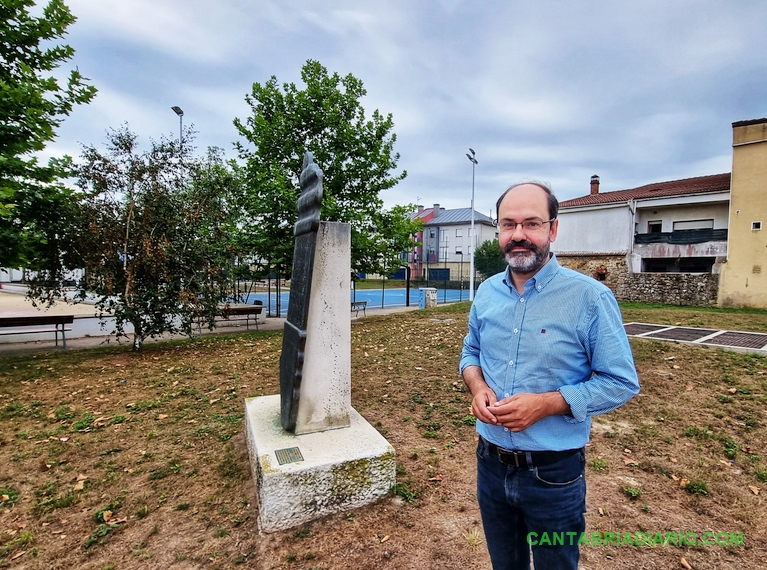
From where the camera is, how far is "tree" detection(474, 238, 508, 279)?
3669cm

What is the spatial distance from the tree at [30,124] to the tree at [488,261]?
105ft

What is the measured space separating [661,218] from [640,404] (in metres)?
24.5

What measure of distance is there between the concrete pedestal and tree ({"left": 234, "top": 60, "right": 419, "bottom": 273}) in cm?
894

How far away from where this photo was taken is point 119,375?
6473mm

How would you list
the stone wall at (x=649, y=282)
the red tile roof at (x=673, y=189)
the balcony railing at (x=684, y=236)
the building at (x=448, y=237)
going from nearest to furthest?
the stone wall at (x=649, y=282)
the balcony railing at (x=684, y=236)
the red tile roof at (x=673, y=189)
the building at (x=448, y=237)

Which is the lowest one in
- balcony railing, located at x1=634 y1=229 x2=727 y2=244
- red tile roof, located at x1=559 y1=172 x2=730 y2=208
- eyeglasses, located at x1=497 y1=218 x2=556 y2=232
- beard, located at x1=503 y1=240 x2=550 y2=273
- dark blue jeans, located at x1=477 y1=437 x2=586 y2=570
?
dark blue jeans, located at x1=477 y1=437 x2=586 y2=570

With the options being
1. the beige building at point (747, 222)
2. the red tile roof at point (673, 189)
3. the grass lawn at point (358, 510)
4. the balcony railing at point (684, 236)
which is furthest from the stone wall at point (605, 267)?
the grass lawn at point (358, 510)

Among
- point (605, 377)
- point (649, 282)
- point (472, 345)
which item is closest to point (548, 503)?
point (605, 377)

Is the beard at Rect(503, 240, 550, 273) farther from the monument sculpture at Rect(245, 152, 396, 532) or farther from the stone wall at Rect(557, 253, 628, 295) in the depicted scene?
the stone wall at Rect(557, 253, 628, 295)

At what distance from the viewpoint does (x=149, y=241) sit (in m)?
7.57

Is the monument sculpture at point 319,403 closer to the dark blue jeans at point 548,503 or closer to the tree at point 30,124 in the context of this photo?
the dark blue jeans at point 548,503

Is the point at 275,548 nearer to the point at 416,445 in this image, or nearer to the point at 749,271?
the point at 416,445

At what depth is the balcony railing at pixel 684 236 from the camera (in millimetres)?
20798

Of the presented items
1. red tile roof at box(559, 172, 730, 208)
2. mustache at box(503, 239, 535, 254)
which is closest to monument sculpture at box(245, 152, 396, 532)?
mustache at box(503, 239, 535, 254)
